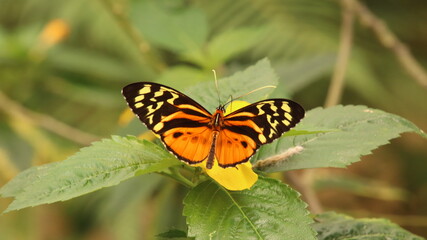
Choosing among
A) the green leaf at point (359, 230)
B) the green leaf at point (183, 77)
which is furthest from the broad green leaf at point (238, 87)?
the green leaf at point (183, 77)

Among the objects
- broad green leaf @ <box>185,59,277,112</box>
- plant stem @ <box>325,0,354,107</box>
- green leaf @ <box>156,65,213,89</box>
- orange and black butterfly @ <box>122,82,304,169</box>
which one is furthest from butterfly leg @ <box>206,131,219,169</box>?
plant stem @ <box>325,0,354,107</box>

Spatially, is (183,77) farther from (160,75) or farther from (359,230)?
(359,230)

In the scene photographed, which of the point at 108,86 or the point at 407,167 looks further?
the point at 407,167

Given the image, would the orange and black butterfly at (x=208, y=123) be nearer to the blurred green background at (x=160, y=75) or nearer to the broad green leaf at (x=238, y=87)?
the broad green leaf at (x=238, y=87)

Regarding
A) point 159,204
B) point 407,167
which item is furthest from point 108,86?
point 407,167

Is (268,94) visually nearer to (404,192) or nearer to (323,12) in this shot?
(323,12)

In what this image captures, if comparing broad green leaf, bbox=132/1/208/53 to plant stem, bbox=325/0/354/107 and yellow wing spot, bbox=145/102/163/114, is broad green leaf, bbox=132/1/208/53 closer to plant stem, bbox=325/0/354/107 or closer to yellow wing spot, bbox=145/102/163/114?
→ plant stem, bbox=325/0/354/107
